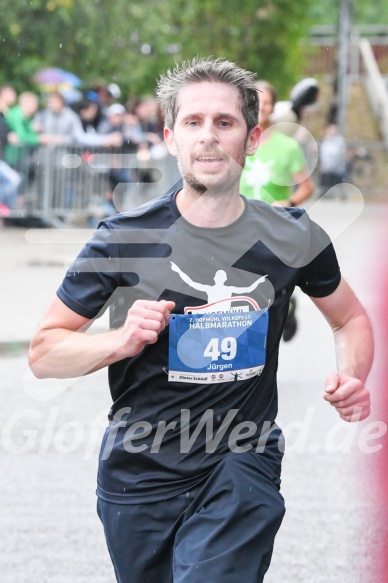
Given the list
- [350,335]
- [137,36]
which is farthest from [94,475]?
[137,36]

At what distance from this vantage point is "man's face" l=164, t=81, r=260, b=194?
3.41 meters

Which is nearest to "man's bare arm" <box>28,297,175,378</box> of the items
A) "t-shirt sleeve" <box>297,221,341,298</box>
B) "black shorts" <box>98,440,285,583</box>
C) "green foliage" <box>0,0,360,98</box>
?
"black shorts" <box>98,440,285,583</box>

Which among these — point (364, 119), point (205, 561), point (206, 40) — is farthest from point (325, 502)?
point (364, 119)

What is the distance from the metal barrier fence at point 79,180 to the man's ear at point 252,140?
14.0m

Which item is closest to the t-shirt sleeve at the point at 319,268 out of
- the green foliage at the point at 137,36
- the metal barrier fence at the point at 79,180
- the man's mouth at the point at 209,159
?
the man's mouth at the point at 209,159

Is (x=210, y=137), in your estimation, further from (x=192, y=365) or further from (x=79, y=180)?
(x=79, y=180)

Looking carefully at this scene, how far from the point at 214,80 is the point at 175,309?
666 millimetres

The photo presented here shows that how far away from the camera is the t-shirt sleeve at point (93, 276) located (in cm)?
335

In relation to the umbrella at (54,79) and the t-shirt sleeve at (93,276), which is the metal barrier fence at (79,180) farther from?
the t-shirt sleeve at (93,276)

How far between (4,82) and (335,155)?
28.2ft

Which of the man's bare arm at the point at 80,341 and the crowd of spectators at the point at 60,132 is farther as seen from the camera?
the crowd of spectators at the point at 60,132

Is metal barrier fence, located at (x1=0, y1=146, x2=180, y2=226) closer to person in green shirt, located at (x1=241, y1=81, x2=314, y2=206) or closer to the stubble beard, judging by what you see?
person in green shirt, located at (x1=241, y1=81, x2=314, y2=206)

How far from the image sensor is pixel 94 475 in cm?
651

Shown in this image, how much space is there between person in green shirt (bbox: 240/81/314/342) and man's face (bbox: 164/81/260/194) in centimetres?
511
